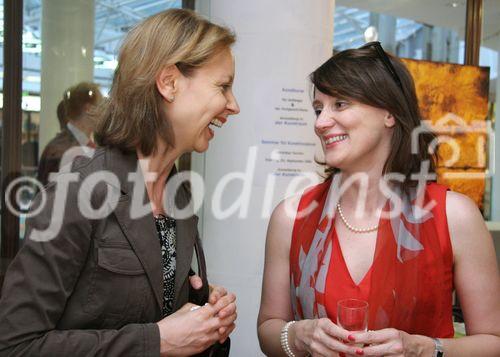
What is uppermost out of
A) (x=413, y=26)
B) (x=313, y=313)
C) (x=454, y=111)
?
(x=413, y=26)

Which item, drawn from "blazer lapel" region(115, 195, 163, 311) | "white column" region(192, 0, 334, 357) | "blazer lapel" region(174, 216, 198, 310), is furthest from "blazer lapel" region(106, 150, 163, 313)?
"white column" region(192, 0, 334, 357)

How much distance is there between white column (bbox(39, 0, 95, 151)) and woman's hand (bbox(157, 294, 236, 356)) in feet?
14.5

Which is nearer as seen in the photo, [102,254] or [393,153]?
[102,254]

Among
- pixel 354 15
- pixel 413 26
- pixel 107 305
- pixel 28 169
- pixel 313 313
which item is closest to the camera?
pixel 107 305

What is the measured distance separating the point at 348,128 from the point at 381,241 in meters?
0.41

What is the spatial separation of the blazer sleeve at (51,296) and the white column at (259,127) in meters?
2.26

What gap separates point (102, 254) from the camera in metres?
1.53

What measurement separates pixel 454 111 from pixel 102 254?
543 centimetres

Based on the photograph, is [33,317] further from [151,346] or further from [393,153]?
[393,153]

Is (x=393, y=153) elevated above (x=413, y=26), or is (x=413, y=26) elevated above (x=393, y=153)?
(x=413, y=26)

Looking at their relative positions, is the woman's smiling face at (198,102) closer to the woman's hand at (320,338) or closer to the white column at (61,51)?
the woman's hand at (320,338)

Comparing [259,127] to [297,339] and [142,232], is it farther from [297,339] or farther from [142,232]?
[142,232]

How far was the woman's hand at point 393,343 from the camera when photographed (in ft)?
5.27

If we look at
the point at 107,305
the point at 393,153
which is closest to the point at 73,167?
the point at 107,305
